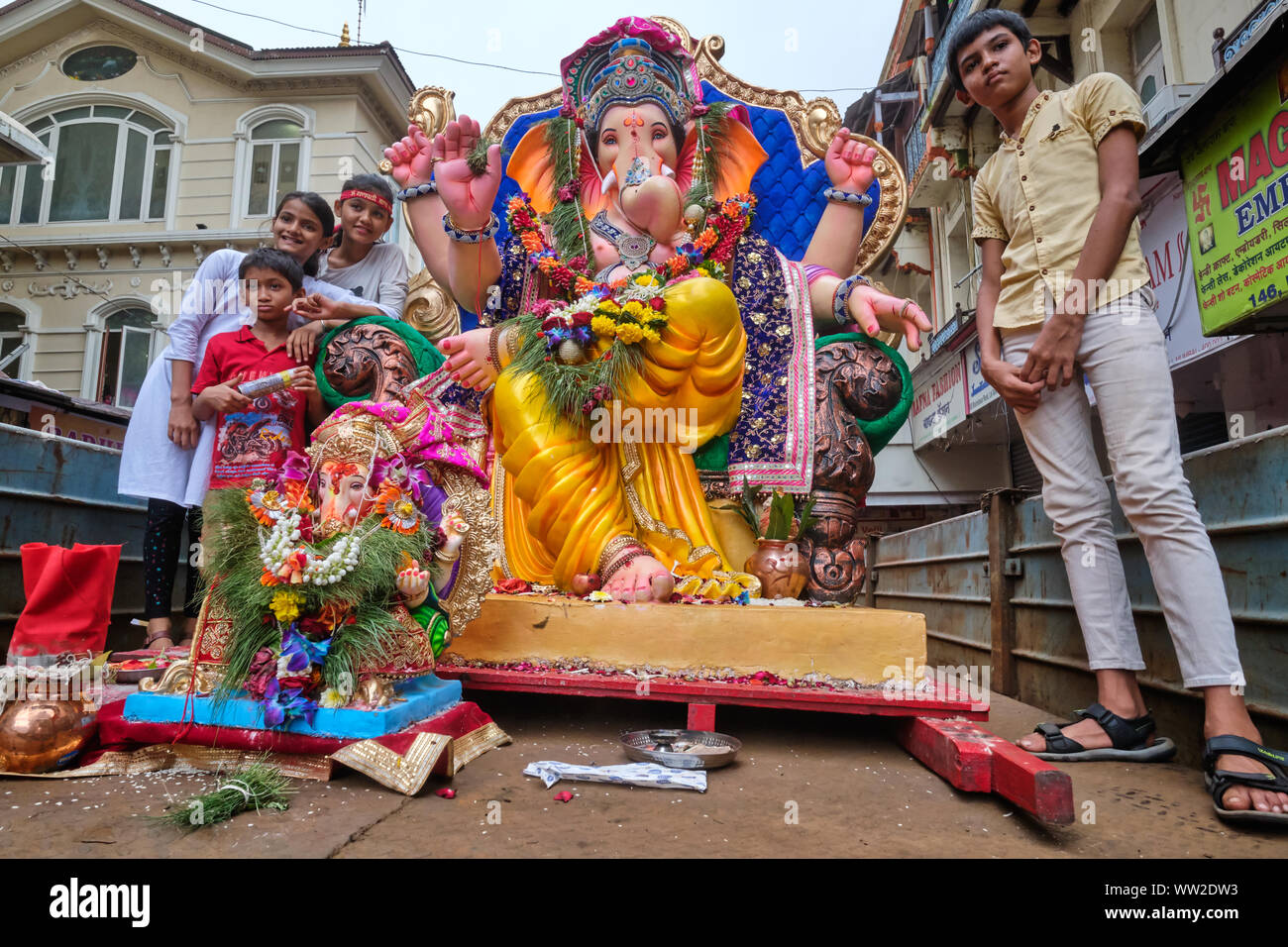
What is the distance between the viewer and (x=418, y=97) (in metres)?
4.12

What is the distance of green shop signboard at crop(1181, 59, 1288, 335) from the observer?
3529mm

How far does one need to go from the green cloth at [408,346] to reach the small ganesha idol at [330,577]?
1111mm

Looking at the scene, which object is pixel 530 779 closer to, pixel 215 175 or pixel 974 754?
pixel 974 754

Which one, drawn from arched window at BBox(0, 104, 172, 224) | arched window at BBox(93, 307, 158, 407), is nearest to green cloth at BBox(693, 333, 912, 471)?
arched window at BBox(93, 307, 158, 407)

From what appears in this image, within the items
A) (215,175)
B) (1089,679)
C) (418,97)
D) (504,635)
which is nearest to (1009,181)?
(1089,679)

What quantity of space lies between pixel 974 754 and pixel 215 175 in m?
15.9

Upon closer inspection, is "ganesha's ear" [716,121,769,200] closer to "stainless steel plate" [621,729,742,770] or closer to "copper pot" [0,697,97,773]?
"stainless steel plate" [621,729,742,770]

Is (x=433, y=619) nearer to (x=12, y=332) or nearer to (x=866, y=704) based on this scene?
(x=866, y=704)

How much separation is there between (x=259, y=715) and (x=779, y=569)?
1827 mm

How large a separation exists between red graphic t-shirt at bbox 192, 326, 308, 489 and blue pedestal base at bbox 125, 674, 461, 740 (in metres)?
1.21

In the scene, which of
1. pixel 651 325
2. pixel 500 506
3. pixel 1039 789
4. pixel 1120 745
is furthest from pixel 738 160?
pixel 1039 789

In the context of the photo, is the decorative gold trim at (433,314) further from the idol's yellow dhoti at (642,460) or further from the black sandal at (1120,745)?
the black sandal at (1120,745)

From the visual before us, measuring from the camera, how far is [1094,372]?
2387mm

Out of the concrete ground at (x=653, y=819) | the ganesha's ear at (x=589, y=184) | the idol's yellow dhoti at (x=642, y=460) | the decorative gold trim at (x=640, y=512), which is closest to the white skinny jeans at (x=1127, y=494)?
the concrete ground at (x=653, y=819)
